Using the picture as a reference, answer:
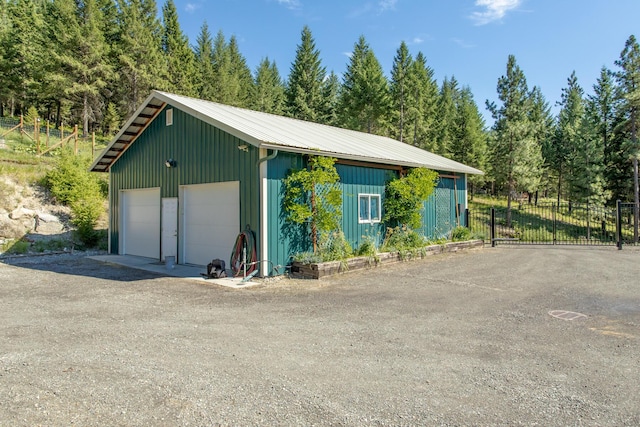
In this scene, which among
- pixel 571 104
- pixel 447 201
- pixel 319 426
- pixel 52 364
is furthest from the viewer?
pixel 571 104

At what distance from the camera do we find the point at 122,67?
101ft

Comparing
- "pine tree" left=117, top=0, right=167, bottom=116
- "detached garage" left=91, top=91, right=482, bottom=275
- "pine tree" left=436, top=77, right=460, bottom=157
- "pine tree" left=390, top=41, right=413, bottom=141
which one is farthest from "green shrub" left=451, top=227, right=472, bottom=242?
"pine tree" left=117, top=0, right=167, bottom=116

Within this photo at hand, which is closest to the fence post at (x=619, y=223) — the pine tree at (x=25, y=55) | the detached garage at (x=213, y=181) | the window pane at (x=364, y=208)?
the detached garage at (x=213, y=181)

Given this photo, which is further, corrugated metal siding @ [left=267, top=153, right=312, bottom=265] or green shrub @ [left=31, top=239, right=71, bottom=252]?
green shrub @ [left=31, top=239, right=71, bottom=252]

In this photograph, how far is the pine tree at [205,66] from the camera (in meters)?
35.8

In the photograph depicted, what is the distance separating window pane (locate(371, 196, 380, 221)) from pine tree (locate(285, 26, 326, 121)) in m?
21.7

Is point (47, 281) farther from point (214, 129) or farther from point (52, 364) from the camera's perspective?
point (52, 364)

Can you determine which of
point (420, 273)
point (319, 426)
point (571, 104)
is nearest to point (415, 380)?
point (319, 426)

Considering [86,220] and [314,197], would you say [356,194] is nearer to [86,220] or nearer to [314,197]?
[314,197]

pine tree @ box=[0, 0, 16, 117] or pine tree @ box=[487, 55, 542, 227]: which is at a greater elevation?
pine tree @ box=[0, 0, 16, 117]

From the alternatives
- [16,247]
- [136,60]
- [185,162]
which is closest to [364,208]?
[185,162]

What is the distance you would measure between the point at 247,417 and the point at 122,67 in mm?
33967

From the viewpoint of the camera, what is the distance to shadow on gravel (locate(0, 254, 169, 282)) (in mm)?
8922

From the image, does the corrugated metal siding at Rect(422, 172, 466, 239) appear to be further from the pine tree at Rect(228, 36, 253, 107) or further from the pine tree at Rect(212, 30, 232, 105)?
the pine tree at Rect(228, 36, 253, 107)
